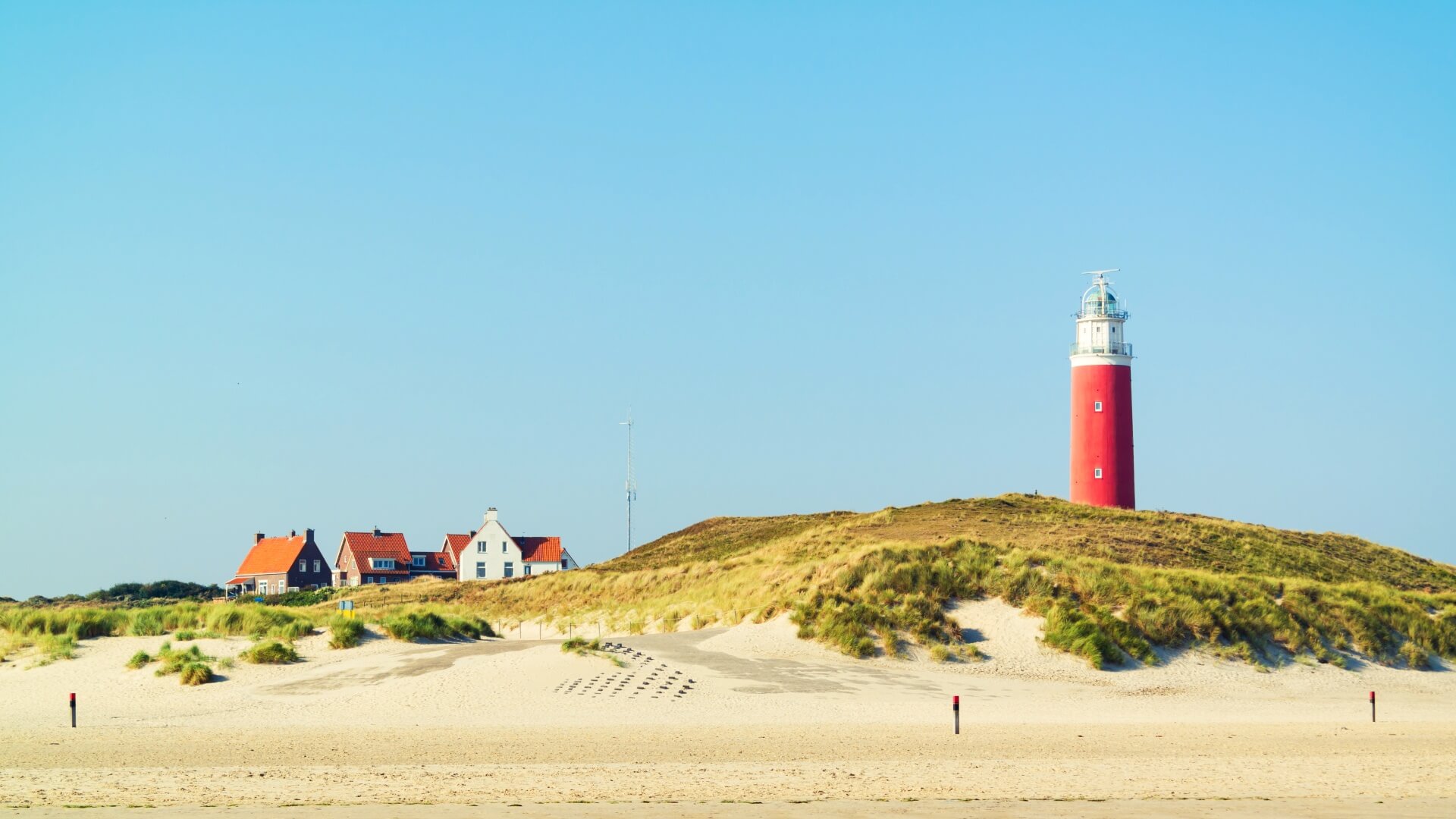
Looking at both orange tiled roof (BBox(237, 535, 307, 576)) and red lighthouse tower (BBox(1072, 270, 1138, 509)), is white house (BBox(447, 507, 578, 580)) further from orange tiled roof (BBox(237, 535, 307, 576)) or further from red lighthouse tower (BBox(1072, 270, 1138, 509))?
red lighthouse tower (BBox(1072, 270, 1138, 509))

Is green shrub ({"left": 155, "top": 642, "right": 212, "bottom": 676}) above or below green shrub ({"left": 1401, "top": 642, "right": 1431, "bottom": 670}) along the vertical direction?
above

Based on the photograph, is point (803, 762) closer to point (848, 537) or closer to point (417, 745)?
point (417, 745)

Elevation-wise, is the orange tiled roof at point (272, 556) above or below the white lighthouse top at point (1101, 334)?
below

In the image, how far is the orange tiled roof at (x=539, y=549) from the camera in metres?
74.3

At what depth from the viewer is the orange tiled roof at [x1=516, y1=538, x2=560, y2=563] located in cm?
7431

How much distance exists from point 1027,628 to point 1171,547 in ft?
52.3

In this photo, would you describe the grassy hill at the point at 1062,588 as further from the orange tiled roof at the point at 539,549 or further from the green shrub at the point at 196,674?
the orange tiled roof at the point at 539,549

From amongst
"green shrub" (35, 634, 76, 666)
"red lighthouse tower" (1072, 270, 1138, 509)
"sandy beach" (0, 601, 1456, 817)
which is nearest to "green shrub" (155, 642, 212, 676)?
"sandy beach" (0, 601, 1456, 817)

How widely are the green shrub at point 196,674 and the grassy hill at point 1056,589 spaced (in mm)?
6726

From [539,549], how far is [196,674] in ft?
165

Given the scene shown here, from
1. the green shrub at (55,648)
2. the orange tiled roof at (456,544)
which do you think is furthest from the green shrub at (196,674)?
the orange tiled roof at (456,544)

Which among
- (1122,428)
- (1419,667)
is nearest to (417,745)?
(1419,667)

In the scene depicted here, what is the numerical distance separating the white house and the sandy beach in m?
43.0

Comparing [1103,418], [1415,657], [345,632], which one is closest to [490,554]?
[1103,418]
